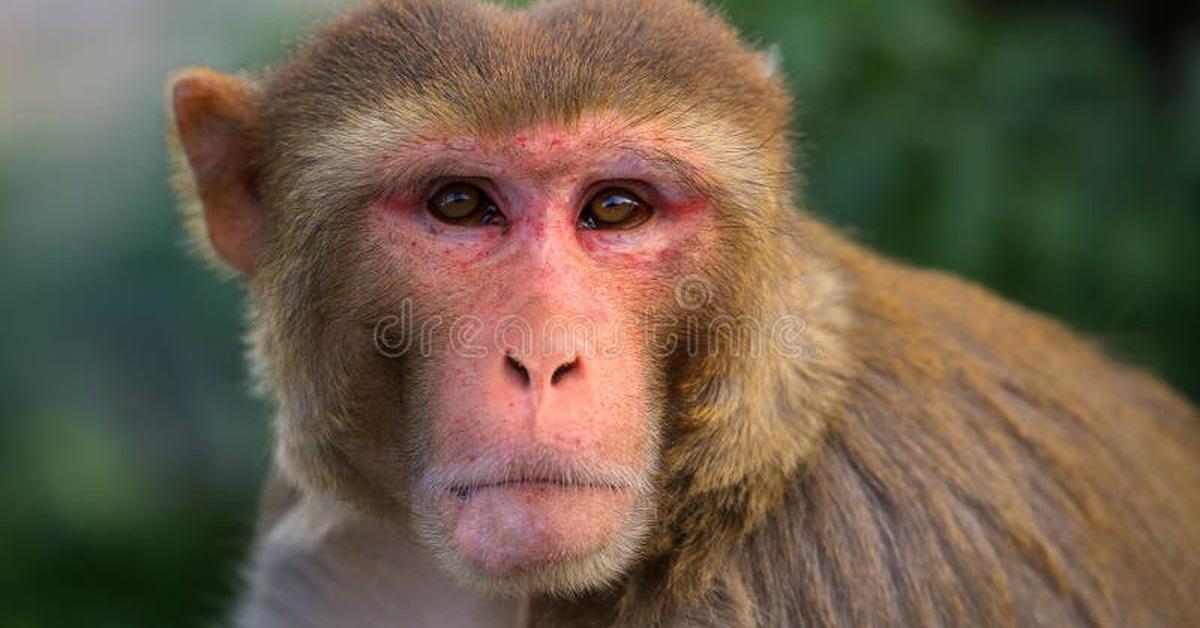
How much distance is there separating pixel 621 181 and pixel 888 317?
3.22 feet

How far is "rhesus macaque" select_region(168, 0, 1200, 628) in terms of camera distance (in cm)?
346

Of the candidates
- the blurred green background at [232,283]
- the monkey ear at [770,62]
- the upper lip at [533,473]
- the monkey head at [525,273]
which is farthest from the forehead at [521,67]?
the blurred green background at [232,283]

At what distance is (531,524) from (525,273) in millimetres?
560

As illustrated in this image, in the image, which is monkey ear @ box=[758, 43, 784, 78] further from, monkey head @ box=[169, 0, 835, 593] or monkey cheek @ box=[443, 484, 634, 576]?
monkey cheek @ box=[443, 484, 634, 576]

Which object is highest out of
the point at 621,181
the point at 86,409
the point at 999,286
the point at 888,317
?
the point at 621,181

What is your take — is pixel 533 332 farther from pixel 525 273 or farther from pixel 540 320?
pixel 525 273

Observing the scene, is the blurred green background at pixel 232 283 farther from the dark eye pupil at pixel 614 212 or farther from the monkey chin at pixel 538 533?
the dark eye pupil at pixel 614 212

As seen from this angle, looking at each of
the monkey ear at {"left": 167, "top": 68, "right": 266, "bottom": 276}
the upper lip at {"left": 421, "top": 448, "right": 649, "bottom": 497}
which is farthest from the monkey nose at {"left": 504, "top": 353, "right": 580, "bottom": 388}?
the monkey ear at {"left": 167, "top": 68, "right": 266, "bottom": 276}

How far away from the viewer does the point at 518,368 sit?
10.9ft

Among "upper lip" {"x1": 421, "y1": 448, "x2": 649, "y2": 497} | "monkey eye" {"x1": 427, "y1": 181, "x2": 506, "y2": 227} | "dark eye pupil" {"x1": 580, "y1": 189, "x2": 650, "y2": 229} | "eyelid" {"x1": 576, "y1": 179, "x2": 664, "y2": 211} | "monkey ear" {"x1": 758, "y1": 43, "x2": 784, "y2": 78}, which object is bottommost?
"upper lip" {"x1": 421, "y1": 448, "x2": 649, "y2": 497}

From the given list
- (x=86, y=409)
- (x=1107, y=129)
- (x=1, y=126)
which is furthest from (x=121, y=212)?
(x=1107, y=129)

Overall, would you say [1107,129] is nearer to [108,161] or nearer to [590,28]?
[590,28]

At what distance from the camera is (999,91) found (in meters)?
6.70

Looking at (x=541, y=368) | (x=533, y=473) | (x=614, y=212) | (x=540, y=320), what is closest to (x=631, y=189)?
(x=614, y=212)
